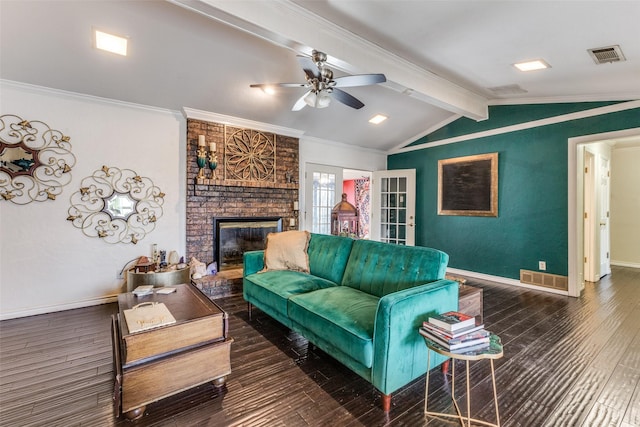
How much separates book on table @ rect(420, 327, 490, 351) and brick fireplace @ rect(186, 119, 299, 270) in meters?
3.49

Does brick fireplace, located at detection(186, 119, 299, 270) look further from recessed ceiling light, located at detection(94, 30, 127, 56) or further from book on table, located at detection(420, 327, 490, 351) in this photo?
book on table, located at detection(420, 327, 490, 351)

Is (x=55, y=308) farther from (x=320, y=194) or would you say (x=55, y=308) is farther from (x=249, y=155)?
(x=320, y=194)

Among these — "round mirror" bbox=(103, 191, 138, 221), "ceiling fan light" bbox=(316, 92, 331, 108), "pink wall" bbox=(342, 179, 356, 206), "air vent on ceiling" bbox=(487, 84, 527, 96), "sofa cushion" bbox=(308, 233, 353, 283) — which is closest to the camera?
"ceiling fan light" bbox=(316, 92, 331, 108)

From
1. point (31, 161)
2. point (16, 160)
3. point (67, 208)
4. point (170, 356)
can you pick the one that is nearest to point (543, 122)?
point (170, 356)

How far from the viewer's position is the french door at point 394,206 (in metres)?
5.79

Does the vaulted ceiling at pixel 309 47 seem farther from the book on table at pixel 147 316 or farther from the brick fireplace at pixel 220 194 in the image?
the book on table at pixel 147 316

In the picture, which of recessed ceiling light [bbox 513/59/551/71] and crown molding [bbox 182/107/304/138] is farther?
crown molding [bbox 182/107/304/138]

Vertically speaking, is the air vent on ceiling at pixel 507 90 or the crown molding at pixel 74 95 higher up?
the air vent on ceiling at pixel 507 90

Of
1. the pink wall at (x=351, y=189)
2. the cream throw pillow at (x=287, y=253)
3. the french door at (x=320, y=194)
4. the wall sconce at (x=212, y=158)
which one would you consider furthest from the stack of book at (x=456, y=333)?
the pink wall at (x=351, y=189)

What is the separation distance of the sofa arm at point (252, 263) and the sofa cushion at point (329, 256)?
579 millimetres

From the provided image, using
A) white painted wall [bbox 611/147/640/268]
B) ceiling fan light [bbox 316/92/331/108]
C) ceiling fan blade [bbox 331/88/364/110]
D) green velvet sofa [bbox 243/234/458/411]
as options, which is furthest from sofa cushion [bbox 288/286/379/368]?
white painted wall [bbox 611/147/640/268]

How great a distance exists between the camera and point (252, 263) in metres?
3.20

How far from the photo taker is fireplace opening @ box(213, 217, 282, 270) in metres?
4.23

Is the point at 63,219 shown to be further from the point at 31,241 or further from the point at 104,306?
the point at 104,306
